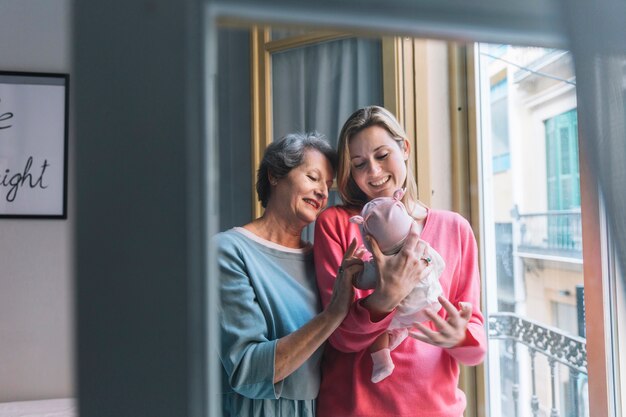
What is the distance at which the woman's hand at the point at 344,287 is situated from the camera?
0.60 m

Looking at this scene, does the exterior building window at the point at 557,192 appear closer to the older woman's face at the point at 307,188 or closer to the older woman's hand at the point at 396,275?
the older woman's hand at the point at 396,275

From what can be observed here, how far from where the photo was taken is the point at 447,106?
3.62ft

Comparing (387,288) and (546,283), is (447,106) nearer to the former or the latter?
(546,283)

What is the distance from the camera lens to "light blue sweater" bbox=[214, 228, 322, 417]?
2.03 feet

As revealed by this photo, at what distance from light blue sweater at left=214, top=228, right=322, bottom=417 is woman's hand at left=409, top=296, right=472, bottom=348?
0.13 meters

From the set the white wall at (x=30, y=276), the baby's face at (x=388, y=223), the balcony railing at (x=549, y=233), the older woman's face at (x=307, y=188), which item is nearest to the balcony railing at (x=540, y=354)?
the balcony railing at (x=549, y=233)

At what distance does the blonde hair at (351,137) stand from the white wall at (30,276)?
1.15 meters

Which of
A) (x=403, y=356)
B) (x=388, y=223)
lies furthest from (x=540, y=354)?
(x=388, y=223)

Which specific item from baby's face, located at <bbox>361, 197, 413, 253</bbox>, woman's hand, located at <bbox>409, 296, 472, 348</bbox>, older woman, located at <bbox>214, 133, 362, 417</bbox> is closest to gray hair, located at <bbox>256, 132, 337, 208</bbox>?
older woman, located at <bbox>214, 133, 362, 417</bbox>

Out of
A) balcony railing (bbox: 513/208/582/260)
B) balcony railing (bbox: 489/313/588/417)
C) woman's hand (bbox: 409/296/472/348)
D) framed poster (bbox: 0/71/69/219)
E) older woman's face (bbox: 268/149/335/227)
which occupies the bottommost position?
balcony railing (bbox: 489/313/588/417)

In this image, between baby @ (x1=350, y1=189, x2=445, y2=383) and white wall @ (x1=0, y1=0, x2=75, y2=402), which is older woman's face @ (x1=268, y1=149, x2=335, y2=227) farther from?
white wall @ (x1=0, y1=0, x2=75, y2=402)

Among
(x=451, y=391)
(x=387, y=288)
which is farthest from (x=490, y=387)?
(x=387, y=288)

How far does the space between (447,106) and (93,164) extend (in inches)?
41.9

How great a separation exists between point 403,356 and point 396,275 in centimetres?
12
